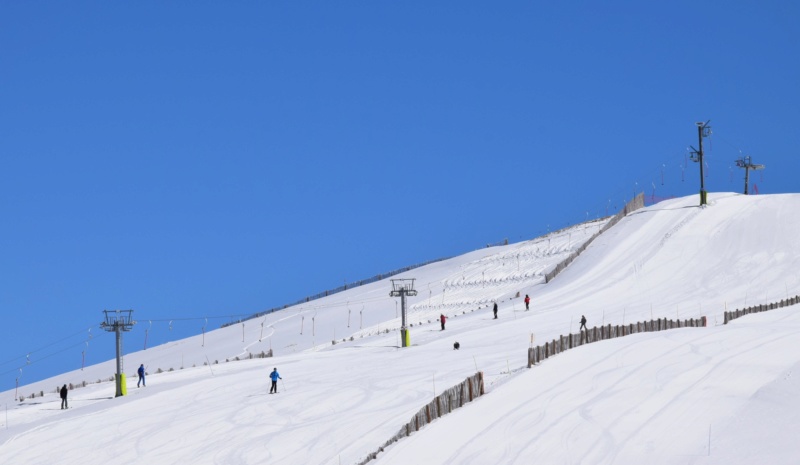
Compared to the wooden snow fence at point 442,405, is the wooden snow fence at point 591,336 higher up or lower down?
higher up

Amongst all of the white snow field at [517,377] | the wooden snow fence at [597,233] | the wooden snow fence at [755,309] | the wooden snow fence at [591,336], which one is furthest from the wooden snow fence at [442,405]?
the wooden snow fence at [597,233]

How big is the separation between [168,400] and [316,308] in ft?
135

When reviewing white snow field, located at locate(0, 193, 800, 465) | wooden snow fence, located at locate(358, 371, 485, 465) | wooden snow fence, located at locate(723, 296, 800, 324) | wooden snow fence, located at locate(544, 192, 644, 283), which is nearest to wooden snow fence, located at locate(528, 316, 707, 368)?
white snow field, located at locate(0, 193, 800, 465)

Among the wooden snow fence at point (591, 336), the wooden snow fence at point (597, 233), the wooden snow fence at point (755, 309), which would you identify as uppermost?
the wooden snow fence at point (597, 233)

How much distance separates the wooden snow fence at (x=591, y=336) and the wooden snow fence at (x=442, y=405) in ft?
12.9

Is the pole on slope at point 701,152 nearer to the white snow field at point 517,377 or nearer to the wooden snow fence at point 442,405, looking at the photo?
the white snow field at point 517,377

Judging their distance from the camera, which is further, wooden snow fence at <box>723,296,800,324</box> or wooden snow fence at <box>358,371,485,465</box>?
wooden snow fence at <box>723,296,800,324</box>

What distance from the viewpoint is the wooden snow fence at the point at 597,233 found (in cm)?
A: 6820

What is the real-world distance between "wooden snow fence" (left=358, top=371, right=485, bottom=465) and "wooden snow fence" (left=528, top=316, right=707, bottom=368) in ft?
12.9

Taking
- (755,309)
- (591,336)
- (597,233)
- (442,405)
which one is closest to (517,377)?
(442,405)

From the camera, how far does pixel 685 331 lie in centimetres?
3619

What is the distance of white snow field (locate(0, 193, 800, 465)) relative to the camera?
912 inches

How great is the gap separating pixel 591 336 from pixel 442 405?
10.7 m

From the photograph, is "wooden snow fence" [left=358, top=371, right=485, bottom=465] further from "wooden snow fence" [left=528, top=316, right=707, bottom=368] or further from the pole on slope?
the pole on slope
